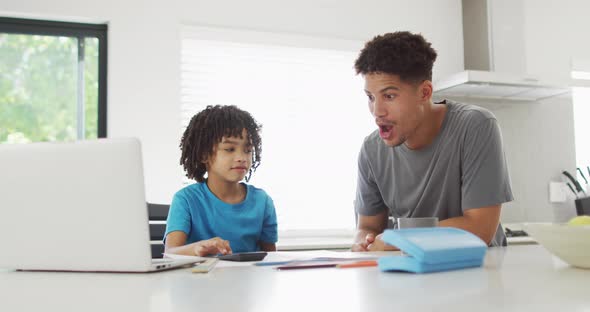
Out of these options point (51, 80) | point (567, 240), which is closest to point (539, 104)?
point (51, 80)

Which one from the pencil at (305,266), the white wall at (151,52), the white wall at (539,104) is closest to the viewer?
the pencil at (305,266)

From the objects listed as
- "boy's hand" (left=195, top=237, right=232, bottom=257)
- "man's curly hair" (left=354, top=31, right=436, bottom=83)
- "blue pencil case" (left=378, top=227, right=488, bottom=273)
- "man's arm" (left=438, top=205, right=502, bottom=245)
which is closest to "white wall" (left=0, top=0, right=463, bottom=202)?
"man's curly hair" (left=354, top=31, right=436, bottom=83)

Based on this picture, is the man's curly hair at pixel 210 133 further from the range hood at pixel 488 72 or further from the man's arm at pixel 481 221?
the range hood at pixel 488 72

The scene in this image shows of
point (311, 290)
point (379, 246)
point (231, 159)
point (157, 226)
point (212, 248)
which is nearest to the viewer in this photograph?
Result: point (311, 290)

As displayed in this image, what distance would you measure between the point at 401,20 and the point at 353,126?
77 cm

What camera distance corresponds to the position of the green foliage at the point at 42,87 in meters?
2.95

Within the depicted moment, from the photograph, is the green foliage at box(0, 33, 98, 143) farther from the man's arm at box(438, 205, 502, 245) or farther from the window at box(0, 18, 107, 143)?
the man's arm at box(438, 205, 502, 245)

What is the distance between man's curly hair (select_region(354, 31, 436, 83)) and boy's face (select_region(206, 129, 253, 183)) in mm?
452

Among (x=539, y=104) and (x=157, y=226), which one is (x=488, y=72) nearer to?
Answer: (x=539, y=104)

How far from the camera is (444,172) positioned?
5.75 ft

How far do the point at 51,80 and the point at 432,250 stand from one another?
266cm

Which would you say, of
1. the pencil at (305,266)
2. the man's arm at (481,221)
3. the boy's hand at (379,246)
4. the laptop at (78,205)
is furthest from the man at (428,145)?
the laptop at (78,205)

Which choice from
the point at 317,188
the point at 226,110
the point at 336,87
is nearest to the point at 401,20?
the point at 336,87

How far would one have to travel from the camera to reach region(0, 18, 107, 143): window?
294 centimetres
